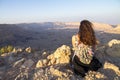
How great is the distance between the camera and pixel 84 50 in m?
7.91

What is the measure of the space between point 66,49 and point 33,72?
2.08m

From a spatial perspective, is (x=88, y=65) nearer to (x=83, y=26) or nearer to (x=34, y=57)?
(x=83, y=26)

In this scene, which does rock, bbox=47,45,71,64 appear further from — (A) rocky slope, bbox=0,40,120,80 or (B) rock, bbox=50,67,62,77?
(B) rock, bbox=50,67,62,77

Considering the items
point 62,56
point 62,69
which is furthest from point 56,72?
point 62,56

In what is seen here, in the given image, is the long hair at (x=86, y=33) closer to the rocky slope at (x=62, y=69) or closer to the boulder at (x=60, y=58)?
the rocky slope at (x=62, y=69)

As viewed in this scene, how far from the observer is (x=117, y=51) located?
11070 millimetres

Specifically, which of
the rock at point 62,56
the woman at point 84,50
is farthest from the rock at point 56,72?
the rock at point 62,56

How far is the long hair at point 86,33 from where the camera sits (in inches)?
301

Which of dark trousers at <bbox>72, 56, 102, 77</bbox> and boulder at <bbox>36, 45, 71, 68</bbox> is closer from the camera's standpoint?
dark trousers at <bbox>72, 56, 102, 77</bbox>

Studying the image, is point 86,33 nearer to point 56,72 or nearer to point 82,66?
point 82,66

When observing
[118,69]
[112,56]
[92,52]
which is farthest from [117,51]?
[92,52]

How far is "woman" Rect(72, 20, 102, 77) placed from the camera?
302 inches

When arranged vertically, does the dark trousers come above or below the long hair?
below

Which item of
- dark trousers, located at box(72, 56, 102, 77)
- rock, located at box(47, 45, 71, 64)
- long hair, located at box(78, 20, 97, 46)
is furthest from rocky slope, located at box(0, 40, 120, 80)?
long hair, located at box(78, 20, 97, 46)
